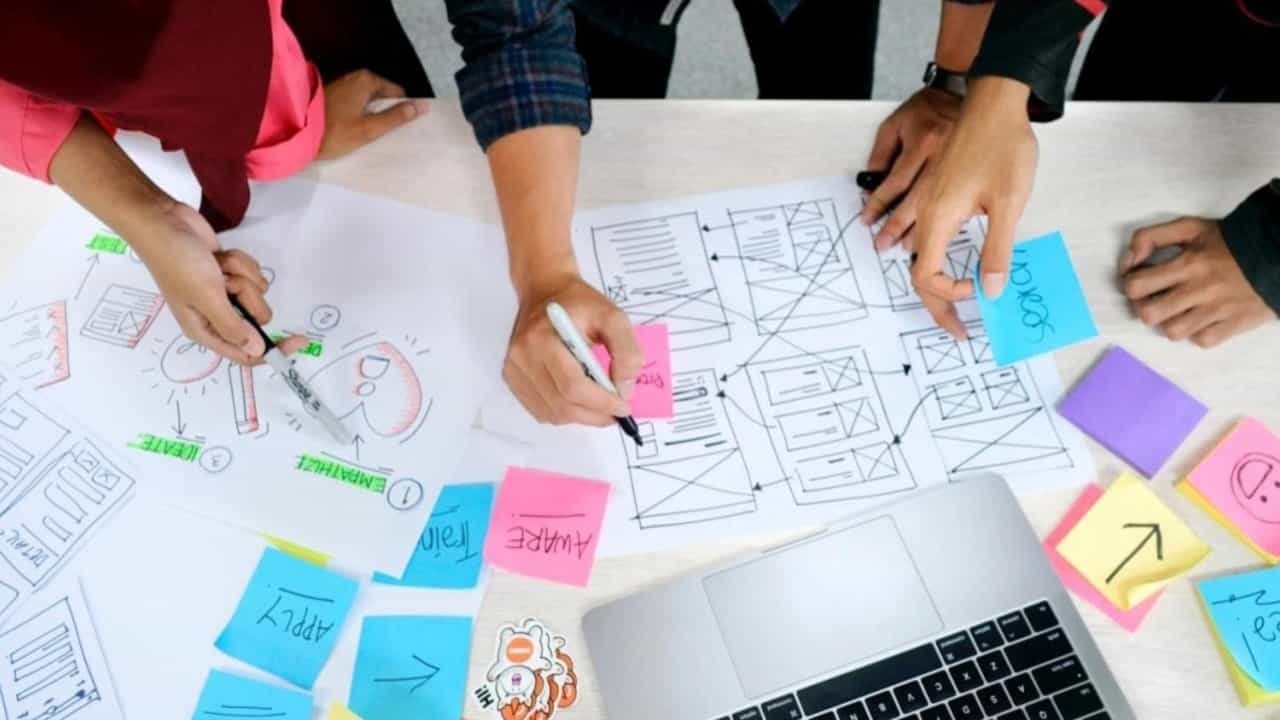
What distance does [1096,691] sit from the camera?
0.52 metres

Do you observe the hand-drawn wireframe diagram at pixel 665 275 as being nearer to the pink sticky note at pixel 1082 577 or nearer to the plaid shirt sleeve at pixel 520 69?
the plaid shirt sleeve at pixel 520 69

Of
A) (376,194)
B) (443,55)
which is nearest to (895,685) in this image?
(376,194)

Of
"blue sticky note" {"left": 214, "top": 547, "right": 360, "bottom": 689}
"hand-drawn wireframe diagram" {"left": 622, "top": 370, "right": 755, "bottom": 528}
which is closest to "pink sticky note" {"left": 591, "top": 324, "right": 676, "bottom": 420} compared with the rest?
"hand-drawn wireframe diagram" {"left": 622, "top": 370, "right": 755, "bottom": 528}

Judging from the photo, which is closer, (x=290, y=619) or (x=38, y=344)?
(x=290, y=619)

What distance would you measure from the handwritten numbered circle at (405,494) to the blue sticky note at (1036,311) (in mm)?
435

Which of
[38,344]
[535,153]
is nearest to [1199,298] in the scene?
[535,153]

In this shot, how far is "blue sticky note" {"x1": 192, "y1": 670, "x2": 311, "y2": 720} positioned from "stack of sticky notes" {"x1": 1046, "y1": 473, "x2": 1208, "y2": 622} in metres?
0.51

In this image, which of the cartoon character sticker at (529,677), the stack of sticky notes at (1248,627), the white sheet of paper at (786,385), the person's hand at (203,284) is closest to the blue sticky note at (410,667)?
the cartoon character sticker at (529,677)

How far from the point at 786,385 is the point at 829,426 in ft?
0.14

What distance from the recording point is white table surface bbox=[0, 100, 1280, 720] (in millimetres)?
615

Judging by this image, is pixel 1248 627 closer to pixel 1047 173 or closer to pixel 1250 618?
pixel 1250 618

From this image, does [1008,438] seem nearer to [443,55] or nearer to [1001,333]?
[1001,333]

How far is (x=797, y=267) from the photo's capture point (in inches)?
26.3

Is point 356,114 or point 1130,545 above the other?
point 356,114
